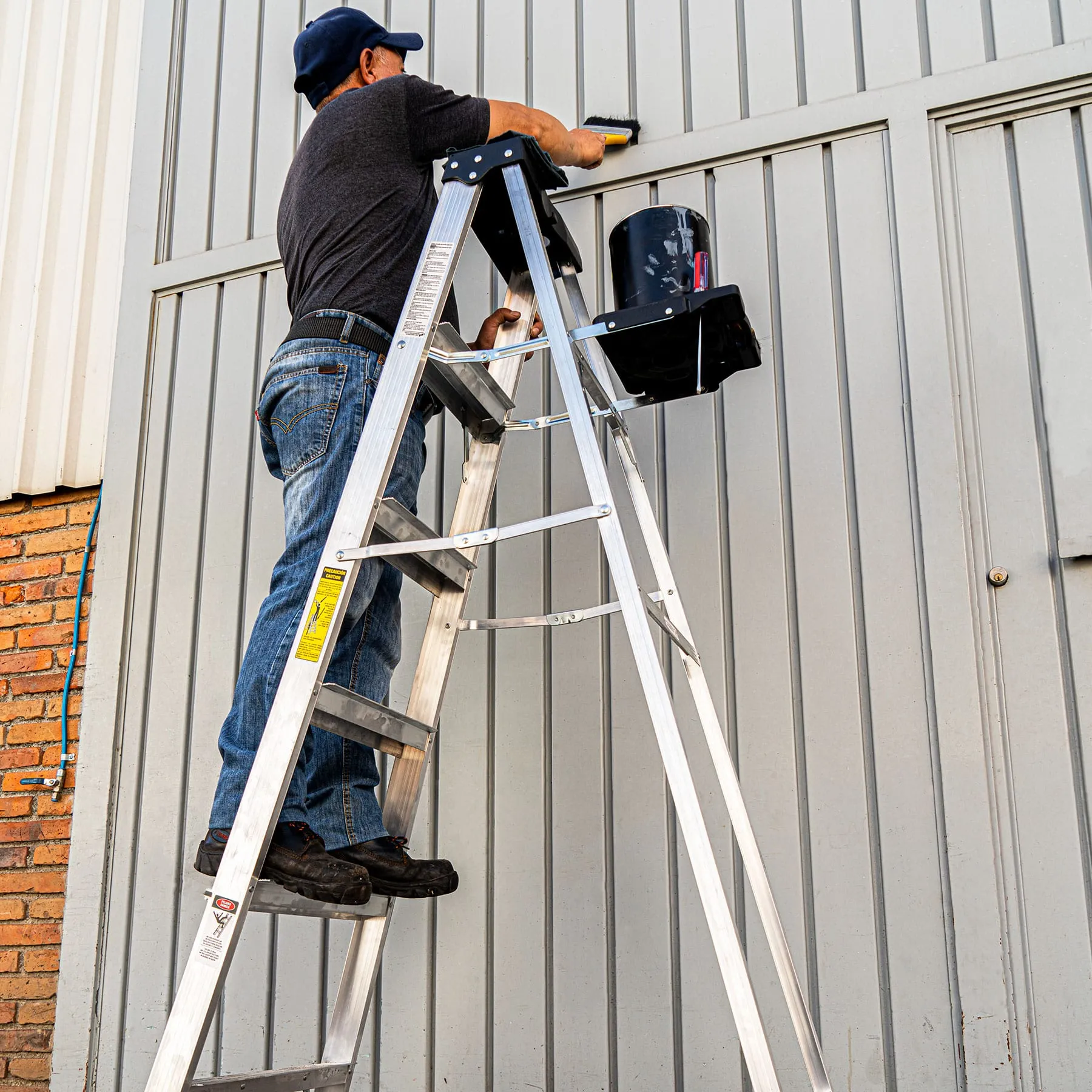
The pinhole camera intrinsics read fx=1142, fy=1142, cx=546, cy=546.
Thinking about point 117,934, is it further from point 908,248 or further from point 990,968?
point 908,248

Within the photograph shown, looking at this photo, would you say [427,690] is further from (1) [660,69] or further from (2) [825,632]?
(1) [660,69]

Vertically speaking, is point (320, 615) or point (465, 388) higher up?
point (465, 388)

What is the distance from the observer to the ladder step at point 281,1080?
1615 millimetres

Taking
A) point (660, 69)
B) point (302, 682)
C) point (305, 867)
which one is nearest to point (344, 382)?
point (302, 682)

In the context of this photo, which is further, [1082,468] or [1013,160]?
[1013,160]

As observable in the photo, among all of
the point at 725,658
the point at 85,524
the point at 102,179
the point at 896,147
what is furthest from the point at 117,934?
the point at 896,147

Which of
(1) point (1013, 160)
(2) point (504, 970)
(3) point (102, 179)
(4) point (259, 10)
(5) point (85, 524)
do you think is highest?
(4) point (259, 10)

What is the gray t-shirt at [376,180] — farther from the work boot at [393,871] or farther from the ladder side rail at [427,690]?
the work boot at [393,871]

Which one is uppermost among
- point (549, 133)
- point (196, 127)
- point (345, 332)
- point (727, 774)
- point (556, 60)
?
point (196, 127)

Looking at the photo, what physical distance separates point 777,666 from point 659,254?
840 mm

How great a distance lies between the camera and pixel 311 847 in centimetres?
170

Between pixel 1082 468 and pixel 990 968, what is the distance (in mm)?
945

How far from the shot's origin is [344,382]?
1957mm

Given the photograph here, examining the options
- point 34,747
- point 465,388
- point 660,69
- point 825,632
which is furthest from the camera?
point 34,747
